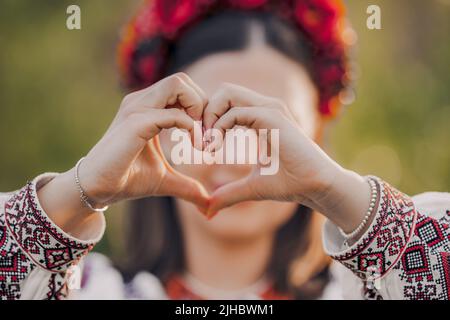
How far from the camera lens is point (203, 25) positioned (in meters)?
1.50

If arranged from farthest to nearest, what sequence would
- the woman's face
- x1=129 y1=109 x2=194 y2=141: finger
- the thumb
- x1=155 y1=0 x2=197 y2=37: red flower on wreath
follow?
x1=155 y1=0 x2=197 y2=37: red flower on wreath, the woman's face, the thumb, x1=129 y1=109 x2=194 y2=141: finger

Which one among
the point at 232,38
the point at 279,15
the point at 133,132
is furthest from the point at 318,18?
the point at 133,132

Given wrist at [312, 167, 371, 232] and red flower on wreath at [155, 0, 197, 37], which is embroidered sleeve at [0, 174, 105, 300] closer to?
wrist at [312, 167, 371, 232]

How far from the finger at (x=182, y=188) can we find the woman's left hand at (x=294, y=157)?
0.42 ft

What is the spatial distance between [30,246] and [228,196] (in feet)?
1.03

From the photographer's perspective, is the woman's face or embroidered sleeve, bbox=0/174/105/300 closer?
embroidered sleeve, bbox=0/174/105/300

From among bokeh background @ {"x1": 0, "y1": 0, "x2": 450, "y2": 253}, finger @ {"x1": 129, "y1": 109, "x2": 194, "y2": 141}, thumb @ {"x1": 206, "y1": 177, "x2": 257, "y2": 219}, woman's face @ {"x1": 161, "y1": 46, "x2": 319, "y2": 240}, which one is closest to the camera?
finger @ {"x1": 129, "y1": 109, "x2": 194, "y2": 141}

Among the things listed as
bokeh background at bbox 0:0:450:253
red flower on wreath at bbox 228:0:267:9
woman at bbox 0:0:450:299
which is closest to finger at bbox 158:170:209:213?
woman at bbox 0:0:450:299

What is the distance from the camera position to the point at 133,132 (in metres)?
0.94

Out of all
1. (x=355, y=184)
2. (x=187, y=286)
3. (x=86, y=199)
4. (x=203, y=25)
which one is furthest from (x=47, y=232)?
(x=203, y=25)

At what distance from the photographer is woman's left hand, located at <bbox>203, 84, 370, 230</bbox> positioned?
94 cm

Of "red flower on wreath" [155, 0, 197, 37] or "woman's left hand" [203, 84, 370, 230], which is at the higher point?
"red flower on wreath" [155, 0, 197, 37]

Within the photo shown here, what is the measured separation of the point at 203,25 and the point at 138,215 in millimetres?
508

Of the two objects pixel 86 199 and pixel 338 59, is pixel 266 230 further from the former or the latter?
pixel 86 199
